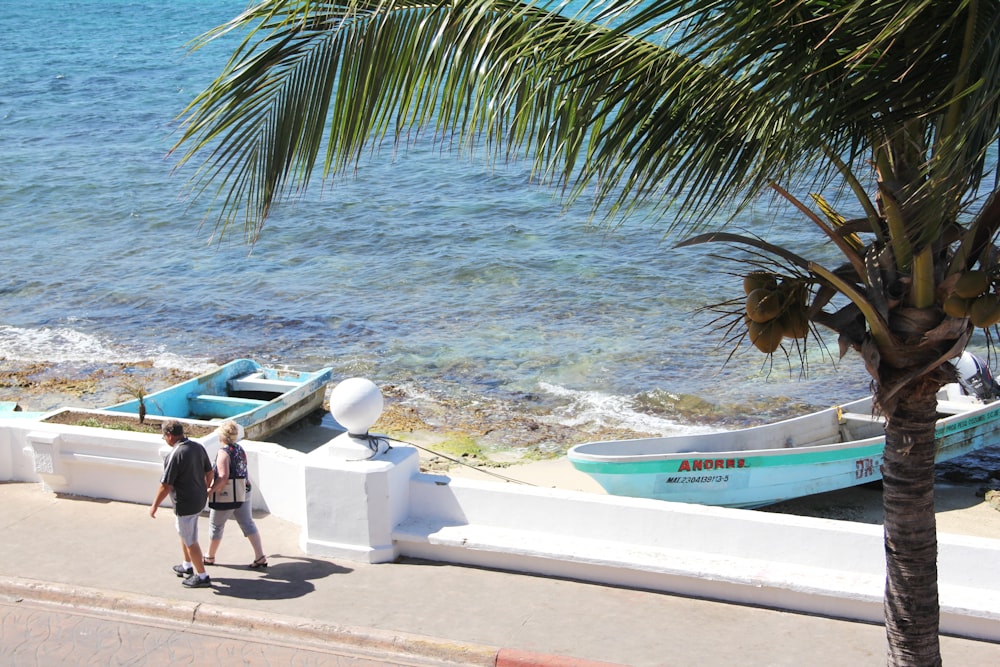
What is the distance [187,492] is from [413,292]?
58.7 feet

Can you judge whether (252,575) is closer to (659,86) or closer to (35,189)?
(659,86)

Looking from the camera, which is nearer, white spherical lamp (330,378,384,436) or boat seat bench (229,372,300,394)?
white spherical lamp (330,378,384,436)

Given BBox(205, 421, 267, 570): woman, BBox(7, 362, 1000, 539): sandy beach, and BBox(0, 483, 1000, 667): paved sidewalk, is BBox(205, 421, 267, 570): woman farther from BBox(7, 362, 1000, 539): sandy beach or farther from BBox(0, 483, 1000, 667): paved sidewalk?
BBox(7, 362, 1000, 539): sandy beach

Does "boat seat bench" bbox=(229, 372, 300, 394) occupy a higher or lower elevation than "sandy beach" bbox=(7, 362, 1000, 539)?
higher

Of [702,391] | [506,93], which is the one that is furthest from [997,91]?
[702,391]

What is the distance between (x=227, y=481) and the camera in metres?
7.73

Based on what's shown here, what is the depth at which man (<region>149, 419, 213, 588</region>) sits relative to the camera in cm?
758

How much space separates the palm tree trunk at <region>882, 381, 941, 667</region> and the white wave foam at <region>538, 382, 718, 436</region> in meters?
11.4

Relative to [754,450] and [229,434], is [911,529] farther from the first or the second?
[754,450]

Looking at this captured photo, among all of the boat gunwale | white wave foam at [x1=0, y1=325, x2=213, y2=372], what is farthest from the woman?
white wave foam at [x1=0, y1=325, x2=213, y2=372]

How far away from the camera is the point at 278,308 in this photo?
934 inches

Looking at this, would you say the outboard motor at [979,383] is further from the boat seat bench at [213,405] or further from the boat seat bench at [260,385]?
the boat seat bench at [213,405]

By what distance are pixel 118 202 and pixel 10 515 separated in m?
28.4

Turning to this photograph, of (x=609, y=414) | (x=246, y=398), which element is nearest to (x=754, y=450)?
(x=609, y=414)
